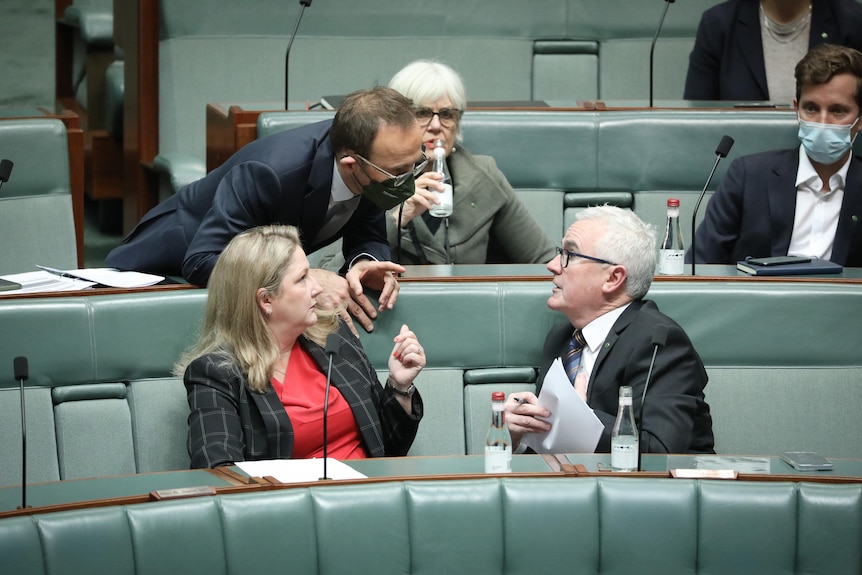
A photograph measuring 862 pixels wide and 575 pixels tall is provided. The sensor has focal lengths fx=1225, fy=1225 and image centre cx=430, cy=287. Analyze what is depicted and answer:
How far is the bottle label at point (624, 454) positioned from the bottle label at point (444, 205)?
1141mm

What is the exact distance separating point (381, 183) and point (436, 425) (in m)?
0.48

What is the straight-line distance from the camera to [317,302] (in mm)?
2225

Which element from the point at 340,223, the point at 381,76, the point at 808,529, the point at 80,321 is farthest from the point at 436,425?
the point at 381,76

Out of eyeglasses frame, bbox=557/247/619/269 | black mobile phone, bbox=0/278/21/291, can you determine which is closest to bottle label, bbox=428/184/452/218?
eyeglasses frame, bbox=557/247/619/269

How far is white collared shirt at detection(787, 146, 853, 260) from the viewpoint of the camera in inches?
114

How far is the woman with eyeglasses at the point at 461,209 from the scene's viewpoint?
2.93 m

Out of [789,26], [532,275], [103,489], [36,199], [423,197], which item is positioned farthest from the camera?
[789,26]

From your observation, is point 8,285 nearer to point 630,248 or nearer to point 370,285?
point 370,285

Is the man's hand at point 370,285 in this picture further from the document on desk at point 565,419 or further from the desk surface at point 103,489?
the desk surface at point 103,489

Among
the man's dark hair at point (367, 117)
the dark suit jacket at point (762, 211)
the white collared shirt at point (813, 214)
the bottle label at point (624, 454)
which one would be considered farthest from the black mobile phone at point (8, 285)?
the white collared shirt at point (813, 214)

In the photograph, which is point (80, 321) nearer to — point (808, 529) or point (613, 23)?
point (808, 529)

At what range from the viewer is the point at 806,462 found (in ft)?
5.81

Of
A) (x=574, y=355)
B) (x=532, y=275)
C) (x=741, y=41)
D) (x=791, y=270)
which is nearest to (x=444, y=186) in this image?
(x=532, y=275)

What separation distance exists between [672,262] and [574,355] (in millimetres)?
367
